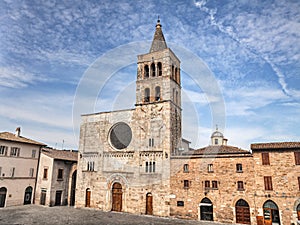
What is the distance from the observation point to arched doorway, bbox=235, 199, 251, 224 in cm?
2069

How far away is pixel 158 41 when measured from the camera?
31188mm

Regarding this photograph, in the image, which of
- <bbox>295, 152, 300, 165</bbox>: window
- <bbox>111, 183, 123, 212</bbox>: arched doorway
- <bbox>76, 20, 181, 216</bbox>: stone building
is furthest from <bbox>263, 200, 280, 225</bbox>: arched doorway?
<bbox>111, 183, 123, 212</bbox>: arched doorway

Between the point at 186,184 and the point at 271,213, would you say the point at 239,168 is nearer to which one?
the point at 271,213

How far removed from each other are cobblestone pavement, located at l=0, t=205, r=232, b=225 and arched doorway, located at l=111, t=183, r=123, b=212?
1.18m

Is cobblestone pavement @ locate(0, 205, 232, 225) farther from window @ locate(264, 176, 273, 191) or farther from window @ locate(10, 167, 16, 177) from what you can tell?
window @ locate(264, 176, 273, 191)

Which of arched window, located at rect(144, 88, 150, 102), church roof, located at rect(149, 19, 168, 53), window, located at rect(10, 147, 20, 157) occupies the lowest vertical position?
window, located at rect(10, 147, 20, 157)

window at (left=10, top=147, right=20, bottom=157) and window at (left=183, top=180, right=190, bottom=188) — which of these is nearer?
window at (left=183, top=180, right=190, bottom=188)

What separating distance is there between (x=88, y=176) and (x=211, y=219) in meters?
15.8

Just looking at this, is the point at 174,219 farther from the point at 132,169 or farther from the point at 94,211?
the point at 94,211

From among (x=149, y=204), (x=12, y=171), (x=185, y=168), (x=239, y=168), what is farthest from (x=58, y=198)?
(x=239, y=168)

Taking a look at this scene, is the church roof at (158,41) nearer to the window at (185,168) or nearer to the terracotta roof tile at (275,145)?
the window at (185,168)

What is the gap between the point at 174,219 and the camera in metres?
22.8

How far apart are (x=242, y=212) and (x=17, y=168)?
26688 mm

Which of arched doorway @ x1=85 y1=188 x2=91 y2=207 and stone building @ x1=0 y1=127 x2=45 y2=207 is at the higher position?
stone building @ x1=0 y1=127 x2=45 y2=207
